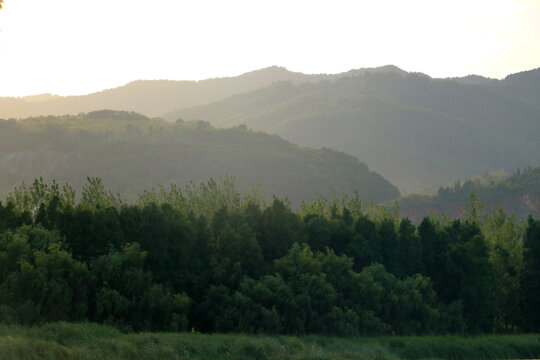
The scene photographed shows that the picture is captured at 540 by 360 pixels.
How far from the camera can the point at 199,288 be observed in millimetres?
38250

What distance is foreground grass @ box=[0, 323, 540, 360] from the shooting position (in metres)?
24.9

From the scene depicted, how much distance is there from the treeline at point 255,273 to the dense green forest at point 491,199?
136884mm

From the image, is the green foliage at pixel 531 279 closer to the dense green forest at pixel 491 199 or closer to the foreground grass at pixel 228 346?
the foreground grass at pixel 228 346

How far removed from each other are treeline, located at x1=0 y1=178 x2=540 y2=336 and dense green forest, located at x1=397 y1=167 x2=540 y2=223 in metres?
137

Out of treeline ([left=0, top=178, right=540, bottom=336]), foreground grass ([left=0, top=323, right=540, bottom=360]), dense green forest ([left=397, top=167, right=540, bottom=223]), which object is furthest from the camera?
dense green forest ([left=397, top=167, right=540, bottom=223])

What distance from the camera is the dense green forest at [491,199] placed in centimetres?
18425

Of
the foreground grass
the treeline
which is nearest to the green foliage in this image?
the treeline

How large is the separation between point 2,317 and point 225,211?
58.3ft

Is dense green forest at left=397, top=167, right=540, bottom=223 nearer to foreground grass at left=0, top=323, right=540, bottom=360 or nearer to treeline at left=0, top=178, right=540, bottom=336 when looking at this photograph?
treeline at left=0, top=178, right=540, bottom=336

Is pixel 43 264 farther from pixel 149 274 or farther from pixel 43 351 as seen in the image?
pixel 43 351

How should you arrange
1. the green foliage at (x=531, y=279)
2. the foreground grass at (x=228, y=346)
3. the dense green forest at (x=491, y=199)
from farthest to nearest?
the dense green forest at (x=491, y=199) < the green foliage at (x=531, y=279) < the foreground grass at (x=228, y=346)

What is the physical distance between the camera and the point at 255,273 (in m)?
40.2

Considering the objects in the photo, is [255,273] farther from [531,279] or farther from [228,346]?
[531,279]

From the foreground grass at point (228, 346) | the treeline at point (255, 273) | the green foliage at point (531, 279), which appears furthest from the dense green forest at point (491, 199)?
the foreground grass at point (228, 346)
